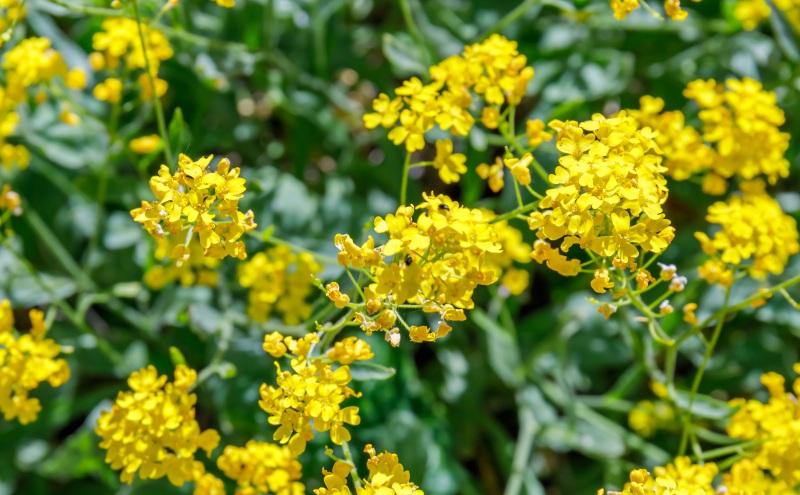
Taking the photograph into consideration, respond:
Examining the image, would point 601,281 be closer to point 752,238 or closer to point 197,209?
point 752,238

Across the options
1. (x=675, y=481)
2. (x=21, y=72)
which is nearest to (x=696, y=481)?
(x=675, y=481)

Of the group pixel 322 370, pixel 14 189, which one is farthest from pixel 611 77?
pixel 14 189

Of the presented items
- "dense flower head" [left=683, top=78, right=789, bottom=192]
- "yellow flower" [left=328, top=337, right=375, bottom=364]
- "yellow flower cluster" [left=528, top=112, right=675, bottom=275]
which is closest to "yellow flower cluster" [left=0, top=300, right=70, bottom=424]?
"yellow flower" [left=328, top=337, right=375, bottom=364]

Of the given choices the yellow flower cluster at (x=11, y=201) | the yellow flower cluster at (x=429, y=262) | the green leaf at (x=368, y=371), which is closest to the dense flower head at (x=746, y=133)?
the yellow flower cluster at (x=429, y=262)

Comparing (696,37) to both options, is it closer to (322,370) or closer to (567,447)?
(567,447)

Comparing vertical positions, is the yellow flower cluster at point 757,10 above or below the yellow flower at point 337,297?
below

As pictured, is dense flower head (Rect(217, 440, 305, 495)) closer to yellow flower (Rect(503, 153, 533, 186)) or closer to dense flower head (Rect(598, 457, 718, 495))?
dense flower head (Rect(598, 457, 718, 495))

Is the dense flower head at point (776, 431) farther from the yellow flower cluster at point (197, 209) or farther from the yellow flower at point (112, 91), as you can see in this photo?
the yellow flower at point (112, 91)
